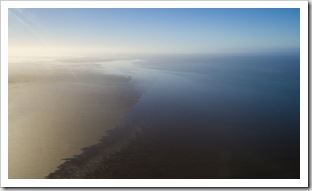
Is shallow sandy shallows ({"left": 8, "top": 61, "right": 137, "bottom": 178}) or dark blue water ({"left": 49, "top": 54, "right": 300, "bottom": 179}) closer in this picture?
dark blue water ({"left": 49, "top": 54, "right": 300, "bottom": 179})

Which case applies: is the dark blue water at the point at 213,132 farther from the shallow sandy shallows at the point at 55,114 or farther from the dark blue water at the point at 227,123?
the shallow sandy shallows at the point at 55,114

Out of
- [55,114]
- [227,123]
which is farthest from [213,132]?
[55,114]

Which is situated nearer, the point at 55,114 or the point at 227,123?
the point at 227,123

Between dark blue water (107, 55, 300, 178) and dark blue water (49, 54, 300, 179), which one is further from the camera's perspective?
dark blue water (107, 55, 300, 178)

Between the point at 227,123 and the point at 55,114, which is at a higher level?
the point at 55,114

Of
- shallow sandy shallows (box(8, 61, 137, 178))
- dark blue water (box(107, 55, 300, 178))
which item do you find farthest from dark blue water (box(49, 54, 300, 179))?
shallow sandy shallows (box(8, 61, 137, 178))

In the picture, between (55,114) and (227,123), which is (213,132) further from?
(55,114)

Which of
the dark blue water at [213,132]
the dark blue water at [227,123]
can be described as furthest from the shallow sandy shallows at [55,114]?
the dark blue water at [227,123]

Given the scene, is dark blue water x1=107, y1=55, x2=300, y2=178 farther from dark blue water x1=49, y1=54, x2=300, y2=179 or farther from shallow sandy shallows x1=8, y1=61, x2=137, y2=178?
shallow sandy shallows x1=8, y1=61, x2=137, y2=178
